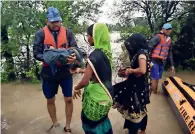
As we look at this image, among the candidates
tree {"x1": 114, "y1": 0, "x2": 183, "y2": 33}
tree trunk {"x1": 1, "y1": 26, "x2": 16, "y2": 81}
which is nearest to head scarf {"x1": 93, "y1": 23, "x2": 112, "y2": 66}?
tree trunk {"x1": 1, "y1": 26, "x2": 16, "y2": 81}

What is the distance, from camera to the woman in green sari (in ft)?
9.26

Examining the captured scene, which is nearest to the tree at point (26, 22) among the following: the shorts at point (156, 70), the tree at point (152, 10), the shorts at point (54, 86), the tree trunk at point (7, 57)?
the tree trunk at point (7, 57)

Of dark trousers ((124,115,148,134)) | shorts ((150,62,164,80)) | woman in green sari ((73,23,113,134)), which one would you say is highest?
woman in green sari ((73,23,113,134))

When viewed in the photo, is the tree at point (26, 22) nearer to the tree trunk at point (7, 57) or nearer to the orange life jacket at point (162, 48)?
the tree trunk at point (7, 57)

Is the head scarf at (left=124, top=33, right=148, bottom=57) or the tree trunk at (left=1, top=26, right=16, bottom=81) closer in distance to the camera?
the head scarf at (left=124, top=33, right=148, bottom=57)

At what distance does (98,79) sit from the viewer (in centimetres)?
285

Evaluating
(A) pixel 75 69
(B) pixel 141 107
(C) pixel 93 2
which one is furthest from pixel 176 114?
(C) pixel 93 2

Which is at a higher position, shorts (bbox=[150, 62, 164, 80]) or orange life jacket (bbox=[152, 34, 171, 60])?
orange life jacket (bbox=[152, 34, 171, 60])

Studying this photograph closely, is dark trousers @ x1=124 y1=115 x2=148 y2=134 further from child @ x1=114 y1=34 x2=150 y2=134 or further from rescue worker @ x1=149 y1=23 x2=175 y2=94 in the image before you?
rescue worker @ x1=149 y1=23 x2=175 y2=94

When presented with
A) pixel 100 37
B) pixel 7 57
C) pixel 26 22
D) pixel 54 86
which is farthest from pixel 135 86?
pixel 7 57

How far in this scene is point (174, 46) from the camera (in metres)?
7.86

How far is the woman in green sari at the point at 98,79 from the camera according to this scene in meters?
2.82

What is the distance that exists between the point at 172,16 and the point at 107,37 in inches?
206

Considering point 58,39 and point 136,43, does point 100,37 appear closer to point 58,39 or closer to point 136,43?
point 136,43
